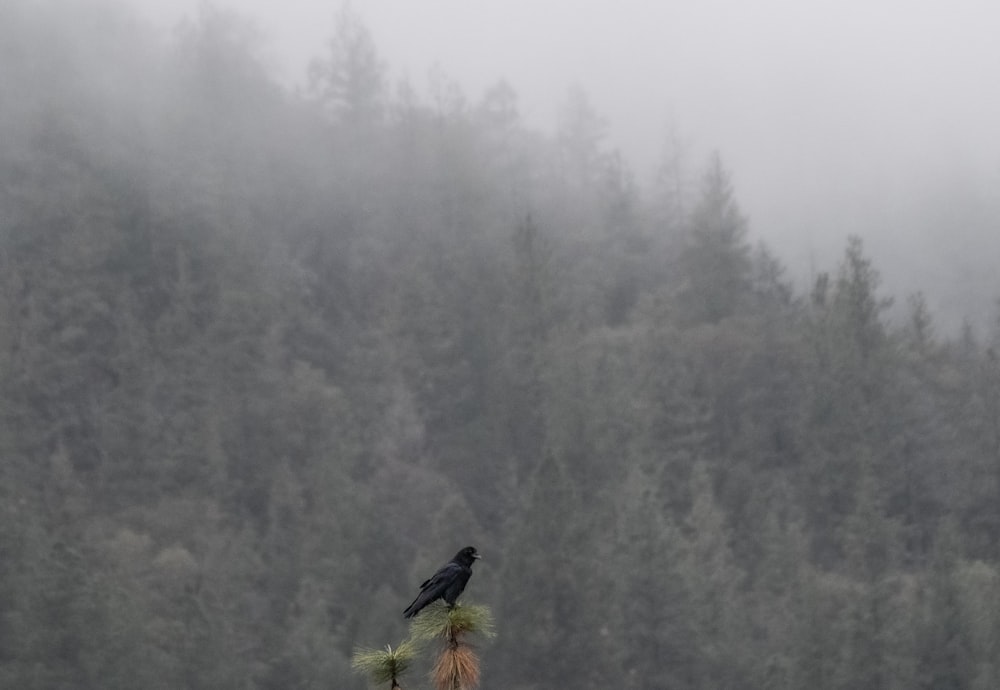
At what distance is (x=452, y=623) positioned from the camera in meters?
6.36

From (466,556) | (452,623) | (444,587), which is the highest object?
(466,556)

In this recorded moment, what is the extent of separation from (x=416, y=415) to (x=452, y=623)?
197 feet

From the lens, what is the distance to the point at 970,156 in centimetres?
10475

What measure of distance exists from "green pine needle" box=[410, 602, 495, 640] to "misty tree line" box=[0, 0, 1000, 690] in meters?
40.0

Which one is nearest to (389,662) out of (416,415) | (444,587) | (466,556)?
(444,587)

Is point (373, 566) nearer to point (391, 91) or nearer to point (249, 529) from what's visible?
point (249, 529)

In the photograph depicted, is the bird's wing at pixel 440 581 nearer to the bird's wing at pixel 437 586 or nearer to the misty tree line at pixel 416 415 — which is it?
the bird's wing at pixel 437 586

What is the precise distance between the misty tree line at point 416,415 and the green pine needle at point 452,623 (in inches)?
Answer: 1574

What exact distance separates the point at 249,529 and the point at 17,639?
1322 cm

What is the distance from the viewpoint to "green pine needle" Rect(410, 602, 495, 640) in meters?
6.26

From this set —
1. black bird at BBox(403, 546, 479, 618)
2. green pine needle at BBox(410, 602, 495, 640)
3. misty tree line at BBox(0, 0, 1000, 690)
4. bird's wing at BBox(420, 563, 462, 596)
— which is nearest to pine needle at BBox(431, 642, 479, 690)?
green pine needle at BBox(410, 602, 495, 640)

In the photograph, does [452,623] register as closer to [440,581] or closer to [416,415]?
[440,581]

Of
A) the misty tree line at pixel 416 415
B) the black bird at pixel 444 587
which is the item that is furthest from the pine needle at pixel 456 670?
the misty tree line at pixel 416 415

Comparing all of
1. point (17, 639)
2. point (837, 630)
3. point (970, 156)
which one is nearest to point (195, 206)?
point (17, 639)
